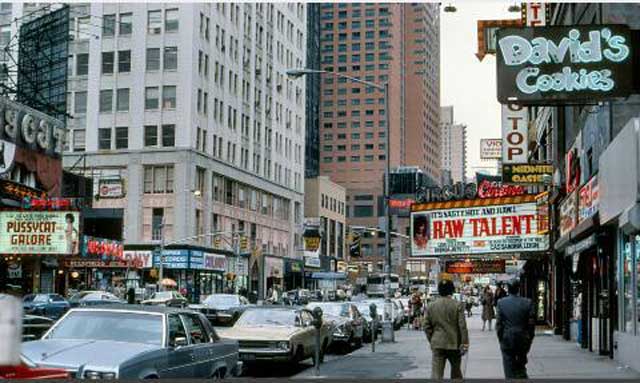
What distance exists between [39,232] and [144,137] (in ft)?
124

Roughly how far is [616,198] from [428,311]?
5.04 metres

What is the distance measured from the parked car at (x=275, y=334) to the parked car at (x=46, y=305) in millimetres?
19624

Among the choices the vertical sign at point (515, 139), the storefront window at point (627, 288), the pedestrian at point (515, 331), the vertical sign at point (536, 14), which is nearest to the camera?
the pedestrian at point (515, 331)

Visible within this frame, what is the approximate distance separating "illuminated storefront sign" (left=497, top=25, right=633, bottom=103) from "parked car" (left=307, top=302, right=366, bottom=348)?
12.0 meters

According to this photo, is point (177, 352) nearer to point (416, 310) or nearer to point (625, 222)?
point (625, 222)

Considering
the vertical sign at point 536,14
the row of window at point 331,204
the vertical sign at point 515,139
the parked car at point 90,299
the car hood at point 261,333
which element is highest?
the vertical sign at point 536,14

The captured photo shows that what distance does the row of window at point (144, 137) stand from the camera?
73.6 m

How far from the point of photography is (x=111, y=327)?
11570 mm

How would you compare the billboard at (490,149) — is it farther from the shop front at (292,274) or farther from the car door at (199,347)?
the shop front at (292,274)

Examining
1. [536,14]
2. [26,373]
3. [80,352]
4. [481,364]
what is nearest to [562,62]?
[80,352]

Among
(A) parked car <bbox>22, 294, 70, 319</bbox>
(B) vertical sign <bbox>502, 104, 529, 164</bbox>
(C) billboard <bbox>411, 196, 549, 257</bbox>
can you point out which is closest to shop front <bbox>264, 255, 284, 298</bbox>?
(A) parked car <bbox>22, 294, 70, 319</bbox>

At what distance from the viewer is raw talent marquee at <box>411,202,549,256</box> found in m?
28.1

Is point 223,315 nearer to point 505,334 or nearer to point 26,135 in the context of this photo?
point 26,135

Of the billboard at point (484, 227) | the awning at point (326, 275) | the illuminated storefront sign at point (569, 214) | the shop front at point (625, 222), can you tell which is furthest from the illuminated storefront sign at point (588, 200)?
the awning at point (326, 275)
